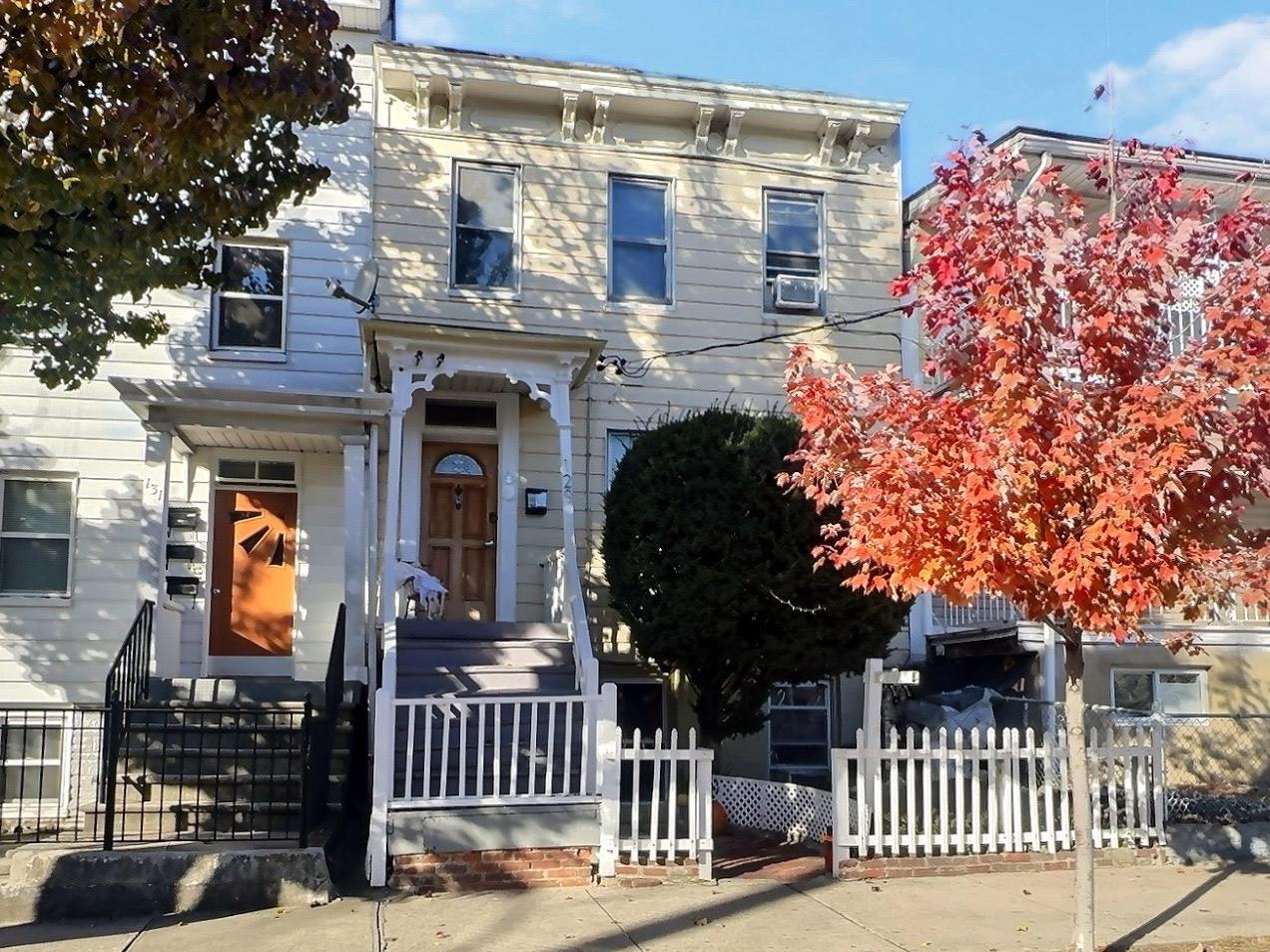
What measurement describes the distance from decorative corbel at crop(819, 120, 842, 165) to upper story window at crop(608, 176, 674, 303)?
1870mm

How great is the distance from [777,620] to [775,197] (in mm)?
5690

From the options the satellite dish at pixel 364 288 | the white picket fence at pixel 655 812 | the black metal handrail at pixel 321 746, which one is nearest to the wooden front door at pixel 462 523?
the satellite dish at pixel 364 288

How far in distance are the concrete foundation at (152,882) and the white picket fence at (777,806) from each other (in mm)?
3975

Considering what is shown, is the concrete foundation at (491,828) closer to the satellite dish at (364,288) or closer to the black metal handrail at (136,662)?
the black metal handrail at (136,662)

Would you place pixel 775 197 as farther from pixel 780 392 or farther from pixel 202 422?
pixel 202 422

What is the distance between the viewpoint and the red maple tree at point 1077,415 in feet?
20.5

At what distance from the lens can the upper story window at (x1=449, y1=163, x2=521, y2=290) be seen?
1320cm

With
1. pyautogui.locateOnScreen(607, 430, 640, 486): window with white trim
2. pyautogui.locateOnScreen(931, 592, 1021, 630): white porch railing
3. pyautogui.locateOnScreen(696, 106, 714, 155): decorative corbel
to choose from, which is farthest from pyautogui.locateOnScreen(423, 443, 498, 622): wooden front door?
pyautogui.locateOnScreen(931, 592, 1021, 630): white porch railing

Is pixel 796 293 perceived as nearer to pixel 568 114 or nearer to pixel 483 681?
pixel 568 114

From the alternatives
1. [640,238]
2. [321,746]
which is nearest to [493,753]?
[321,746]

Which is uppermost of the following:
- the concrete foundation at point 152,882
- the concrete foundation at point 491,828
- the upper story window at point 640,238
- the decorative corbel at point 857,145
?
the decorative corbel at point 857,145

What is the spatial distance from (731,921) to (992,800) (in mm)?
2576

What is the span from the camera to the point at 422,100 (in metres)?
13.0

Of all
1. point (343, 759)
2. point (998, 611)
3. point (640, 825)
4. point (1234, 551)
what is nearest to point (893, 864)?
point (640, 825)
